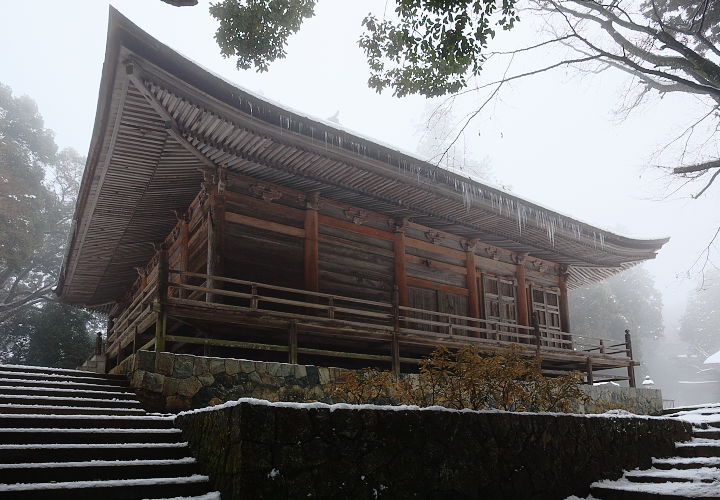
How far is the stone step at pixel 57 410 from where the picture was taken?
6.93 meters

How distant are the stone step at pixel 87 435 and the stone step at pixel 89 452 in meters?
0.18

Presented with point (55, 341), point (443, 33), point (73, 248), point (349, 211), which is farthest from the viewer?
point (55, 341)

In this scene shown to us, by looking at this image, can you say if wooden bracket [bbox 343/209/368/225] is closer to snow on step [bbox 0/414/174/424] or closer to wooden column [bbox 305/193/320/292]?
wooden column [bbox 305/193/320/292]

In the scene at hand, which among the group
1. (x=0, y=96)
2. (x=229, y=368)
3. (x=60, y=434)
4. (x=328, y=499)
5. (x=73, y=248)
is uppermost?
(x=0, y=96)

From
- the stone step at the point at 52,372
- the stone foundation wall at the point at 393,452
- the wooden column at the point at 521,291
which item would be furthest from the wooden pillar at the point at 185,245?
the wooden column at the point at 521,291

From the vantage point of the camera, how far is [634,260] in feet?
68.0

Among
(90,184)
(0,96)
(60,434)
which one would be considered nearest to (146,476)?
(60,434)

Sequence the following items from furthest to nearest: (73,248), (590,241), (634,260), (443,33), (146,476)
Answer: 1. (634,260)
2. (590,241)
3. (73,248)
4. (443,33)
5. (146,476)

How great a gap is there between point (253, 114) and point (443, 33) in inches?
176

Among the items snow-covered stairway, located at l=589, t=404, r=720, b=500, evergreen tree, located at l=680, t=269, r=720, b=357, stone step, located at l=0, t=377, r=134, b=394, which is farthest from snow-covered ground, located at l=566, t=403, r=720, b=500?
evergreen tree, located at l=680, t=269, r=720, b=357

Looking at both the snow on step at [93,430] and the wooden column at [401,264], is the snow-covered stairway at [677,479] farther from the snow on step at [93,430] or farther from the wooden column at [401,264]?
the wooden column at [401,264]

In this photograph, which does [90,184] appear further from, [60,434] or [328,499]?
[328,499]

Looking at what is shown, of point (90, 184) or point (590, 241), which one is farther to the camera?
point (590, 241)

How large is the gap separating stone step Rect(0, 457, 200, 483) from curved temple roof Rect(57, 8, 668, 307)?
6.02 meters
